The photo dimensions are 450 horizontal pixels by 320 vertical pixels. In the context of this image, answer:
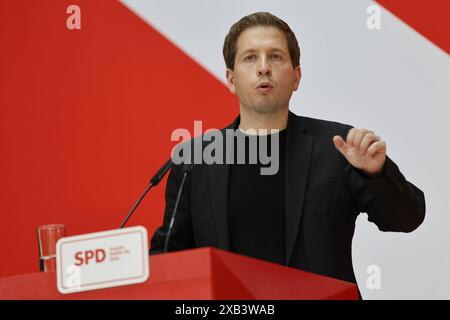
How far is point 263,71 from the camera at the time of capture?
225 cm

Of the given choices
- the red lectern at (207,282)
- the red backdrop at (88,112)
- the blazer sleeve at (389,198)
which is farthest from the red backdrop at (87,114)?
the red lectern at (207,282)

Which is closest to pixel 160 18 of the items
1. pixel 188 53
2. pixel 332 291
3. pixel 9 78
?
pixel 188 53

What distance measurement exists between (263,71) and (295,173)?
34 centimetres

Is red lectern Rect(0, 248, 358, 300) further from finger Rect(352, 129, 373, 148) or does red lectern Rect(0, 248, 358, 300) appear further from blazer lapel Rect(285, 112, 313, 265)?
blazer lapel Rect(285, 112, 313, 265)

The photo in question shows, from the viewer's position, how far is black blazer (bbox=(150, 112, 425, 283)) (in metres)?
1.99

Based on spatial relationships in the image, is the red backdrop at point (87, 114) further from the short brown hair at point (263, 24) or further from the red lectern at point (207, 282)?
the red lectern at point (207, 282)

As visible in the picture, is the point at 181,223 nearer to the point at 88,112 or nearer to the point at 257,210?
the point at 257,210

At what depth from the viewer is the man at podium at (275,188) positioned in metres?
2.02

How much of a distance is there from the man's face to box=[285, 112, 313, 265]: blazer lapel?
9 cm

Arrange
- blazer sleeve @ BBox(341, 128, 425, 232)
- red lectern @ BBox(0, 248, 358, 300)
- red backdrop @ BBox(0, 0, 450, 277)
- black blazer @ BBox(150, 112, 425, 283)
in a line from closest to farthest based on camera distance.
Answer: red lectern @ BBox(0, 248, 358, 300)
blazer sleeve @ BBox(341, 128, 425, 232)
black blazer @ BBox(150, 112, 425, 283)
red backdrop @ BBox(0, 0, 450, 277)

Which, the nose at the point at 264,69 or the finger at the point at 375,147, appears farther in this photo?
the nose at the point at 264,69

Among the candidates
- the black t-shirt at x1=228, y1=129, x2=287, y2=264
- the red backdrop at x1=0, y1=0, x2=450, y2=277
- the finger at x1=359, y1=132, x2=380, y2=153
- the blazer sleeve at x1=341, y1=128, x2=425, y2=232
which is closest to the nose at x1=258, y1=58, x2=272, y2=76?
the black t-shirt at x1=228, y1=129, x2=287, y2=264

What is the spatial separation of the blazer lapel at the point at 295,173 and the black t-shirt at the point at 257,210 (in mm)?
39

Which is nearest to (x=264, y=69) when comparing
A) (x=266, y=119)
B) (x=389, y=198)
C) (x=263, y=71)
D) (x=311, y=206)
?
(x=263, y=71)
